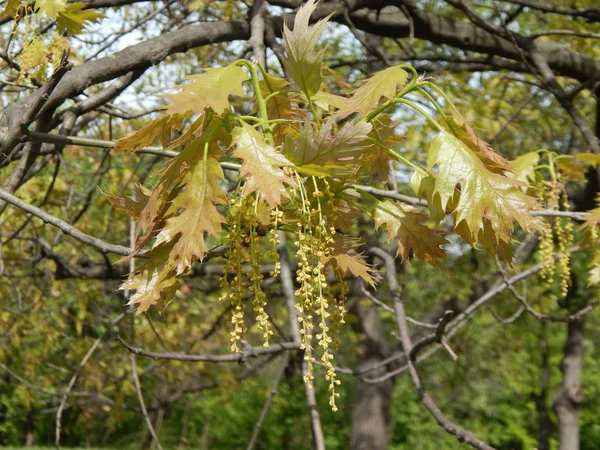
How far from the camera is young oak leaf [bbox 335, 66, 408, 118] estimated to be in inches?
49.6

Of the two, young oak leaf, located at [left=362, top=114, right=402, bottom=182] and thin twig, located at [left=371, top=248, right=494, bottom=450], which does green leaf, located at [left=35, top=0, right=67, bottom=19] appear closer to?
young oak leaf, located at [left=362, top=114, right=402, bottom=182]

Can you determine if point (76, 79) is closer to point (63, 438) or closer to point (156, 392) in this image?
point (156, 392)

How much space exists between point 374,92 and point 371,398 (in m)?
7.23

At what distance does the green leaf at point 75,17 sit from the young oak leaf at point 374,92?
4.93 feet

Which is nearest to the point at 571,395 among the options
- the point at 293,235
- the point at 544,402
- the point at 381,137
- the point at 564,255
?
the point at 293,235

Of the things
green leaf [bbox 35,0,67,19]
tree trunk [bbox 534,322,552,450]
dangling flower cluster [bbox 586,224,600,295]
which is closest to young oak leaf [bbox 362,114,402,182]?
dangling flower cluster [bbox 586,224,600,295]

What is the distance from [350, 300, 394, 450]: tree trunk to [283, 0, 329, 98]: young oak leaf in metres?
6.68

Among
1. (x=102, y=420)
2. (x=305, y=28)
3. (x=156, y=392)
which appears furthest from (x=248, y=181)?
(x=102, y=420)

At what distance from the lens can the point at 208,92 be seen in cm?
115

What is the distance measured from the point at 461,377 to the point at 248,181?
13464 mm

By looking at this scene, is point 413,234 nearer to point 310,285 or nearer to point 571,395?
point 310,285

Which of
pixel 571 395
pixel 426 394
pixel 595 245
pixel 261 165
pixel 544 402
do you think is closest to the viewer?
pixel 261 165

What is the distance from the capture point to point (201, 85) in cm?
116

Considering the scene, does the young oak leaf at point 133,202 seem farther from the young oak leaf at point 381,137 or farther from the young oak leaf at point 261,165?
the young oak leaf at point 381,137
